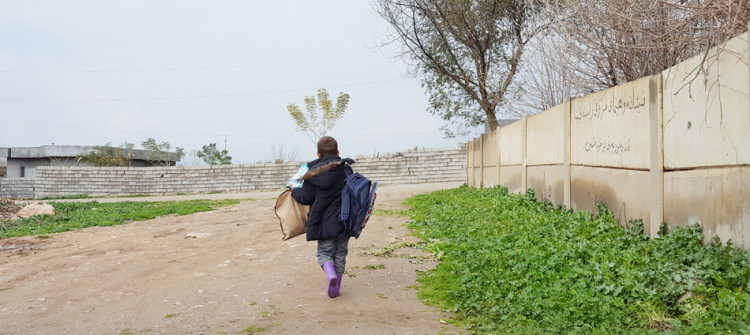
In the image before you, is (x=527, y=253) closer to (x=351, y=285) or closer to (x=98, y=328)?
(x=351, y=285)

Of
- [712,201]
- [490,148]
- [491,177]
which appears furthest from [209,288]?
[490,148]

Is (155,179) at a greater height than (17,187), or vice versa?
(155,179)

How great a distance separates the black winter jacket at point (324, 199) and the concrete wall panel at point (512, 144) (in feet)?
28.8

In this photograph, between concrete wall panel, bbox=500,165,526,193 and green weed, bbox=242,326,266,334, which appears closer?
green weed, bbox=242,326,266,334

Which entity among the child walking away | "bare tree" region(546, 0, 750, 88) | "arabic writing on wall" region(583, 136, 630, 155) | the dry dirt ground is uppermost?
"bare tree" region(546, 0, 750, 88)

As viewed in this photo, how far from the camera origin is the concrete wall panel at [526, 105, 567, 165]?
9.88 m

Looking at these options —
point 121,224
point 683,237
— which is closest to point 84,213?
point 121,224

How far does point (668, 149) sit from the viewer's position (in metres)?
5.73

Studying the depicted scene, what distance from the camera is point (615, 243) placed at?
608 cm

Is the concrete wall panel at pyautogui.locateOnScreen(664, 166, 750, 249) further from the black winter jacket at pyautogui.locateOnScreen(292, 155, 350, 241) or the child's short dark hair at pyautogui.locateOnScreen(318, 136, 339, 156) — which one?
the child's short dark hair at pyautogui.locateOnScreen(318, 136, 339, 156)

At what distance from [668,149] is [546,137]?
516cm

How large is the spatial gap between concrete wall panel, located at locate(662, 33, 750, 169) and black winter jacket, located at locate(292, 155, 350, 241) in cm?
331

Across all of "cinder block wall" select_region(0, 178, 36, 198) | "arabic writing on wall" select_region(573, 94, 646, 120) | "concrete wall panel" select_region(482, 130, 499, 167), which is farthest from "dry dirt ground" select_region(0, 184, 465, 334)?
"cinder block wall" select_region(0, 178, 36, 198)

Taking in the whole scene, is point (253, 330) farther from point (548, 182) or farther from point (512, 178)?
point (512, 178)
